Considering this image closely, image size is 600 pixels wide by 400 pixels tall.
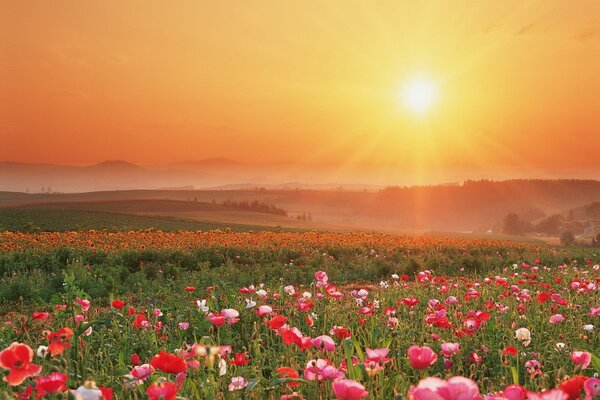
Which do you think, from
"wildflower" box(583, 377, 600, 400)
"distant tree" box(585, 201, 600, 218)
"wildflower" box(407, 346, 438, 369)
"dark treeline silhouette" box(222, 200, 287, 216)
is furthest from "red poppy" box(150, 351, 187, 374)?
"distant tree" box(585, 201, 600, 218)

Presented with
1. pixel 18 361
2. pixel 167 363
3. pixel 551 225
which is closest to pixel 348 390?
pixel 167 363

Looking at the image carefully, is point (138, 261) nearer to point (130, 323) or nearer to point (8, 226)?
point (130, 323)

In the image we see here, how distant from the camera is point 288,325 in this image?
20.6 feet

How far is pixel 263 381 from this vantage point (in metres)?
4.02

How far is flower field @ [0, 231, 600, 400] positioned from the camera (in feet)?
9.59

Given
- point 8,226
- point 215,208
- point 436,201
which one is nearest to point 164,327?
point 8,226

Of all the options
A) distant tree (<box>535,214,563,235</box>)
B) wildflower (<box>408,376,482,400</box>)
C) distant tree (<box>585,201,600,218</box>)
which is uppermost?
wildflower (<box>408,376,482,400</box>)

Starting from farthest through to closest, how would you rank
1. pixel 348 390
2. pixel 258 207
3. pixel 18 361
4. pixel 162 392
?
pixel 258 207
pixel 18 361
pixel 162 392
pixel 348 390

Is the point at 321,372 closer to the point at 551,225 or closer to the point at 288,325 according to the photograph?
the point at 288,325

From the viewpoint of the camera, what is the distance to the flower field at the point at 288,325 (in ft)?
9.59

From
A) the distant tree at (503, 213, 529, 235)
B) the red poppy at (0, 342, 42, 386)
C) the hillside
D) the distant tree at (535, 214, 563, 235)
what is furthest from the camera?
the hillside

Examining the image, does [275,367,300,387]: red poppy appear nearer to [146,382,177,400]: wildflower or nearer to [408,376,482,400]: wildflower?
[146,382,177,400]: wildflower

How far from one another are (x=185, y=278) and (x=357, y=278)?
4895 mm

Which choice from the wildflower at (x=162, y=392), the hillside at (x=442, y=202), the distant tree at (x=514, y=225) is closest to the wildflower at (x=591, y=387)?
the wildflower at (x=162, y=392)
